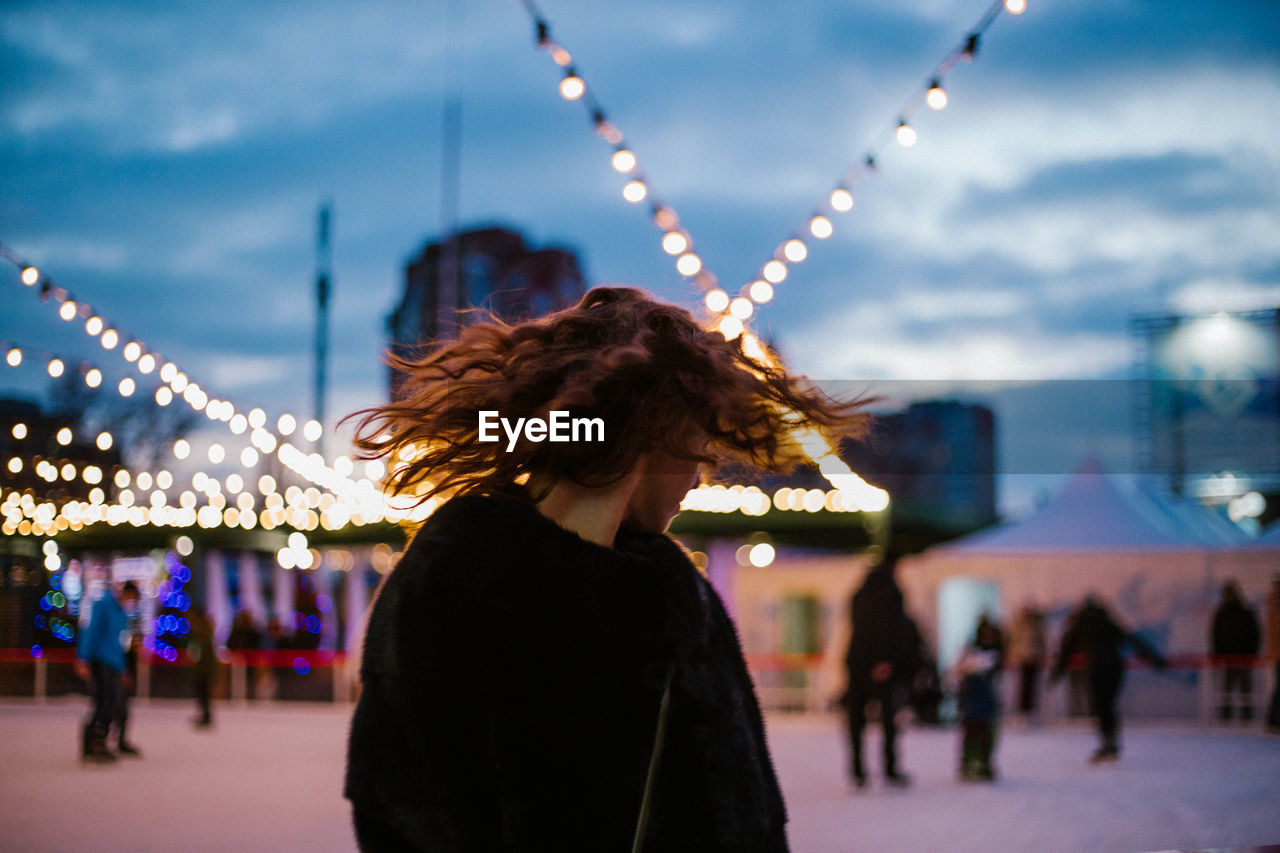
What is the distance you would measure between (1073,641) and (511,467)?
39.4 feet

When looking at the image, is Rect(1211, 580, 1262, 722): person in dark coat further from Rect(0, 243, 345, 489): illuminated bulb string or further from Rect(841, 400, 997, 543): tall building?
Rect(841, 400, 997, 543): tall building

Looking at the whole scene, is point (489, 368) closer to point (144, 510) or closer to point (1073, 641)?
point (1073, 641)

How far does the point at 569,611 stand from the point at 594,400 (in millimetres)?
257

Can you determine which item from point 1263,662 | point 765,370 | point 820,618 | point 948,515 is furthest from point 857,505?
point 765,370

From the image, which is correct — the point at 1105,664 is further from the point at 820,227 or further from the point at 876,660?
the point at 820,227

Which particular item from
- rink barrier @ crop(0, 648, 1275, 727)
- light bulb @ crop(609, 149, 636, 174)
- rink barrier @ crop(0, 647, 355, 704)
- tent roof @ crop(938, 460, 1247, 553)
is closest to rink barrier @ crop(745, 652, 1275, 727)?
rink barrier @ crop(0, 648, 1275, 727)

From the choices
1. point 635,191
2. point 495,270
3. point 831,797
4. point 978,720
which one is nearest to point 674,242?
point 635,191

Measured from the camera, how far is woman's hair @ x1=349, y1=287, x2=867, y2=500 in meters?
1.30

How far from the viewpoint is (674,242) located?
249 inches

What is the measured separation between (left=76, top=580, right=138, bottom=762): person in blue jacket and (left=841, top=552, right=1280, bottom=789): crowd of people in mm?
5804

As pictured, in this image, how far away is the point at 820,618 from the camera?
15086mm

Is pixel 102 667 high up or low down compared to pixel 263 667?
up

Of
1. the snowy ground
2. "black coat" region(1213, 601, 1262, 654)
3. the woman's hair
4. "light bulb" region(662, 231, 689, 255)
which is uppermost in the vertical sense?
"light bulb" region(662, 231, 689, 255)

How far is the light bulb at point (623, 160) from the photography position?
584 centimetres
